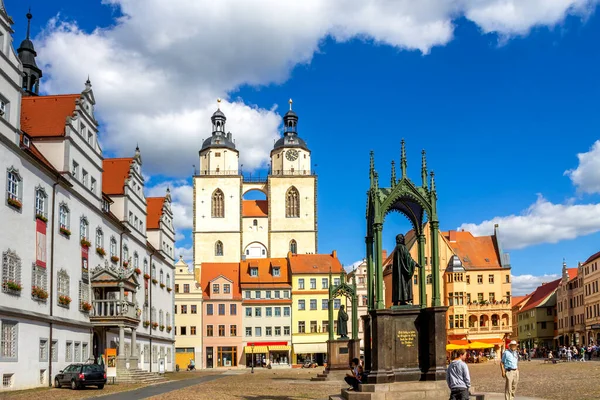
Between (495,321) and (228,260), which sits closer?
(495,321)

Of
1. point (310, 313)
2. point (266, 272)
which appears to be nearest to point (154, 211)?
point (266, 272)

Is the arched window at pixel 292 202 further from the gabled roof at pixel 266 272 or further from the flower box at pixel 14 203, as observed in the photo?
the flower box at pixel 14 203

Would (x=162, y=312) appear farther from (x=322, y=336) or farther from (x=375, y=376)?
(x=375, y=376)

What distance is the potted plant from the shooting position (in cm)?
3088

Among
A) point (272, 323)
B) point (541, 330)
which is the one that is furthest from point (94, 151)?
point (541, 330)

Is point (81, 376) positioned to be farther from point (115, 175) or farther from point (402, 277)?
point (115, 175)

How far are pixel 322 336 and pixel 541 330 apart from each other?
47.4m

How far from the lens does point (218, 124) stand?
122 meters

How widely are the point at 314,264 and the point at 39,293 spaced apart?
197 feet

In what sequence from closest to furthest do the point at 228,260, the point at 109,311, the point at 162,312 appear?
the point at 109,311
the point at 162,312
the point at 228,260

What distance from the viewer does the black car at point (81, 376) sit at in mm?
33938

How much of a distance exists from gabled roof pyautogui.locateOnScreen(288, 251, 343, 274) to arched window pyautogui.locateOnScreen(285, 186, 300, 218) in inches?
693

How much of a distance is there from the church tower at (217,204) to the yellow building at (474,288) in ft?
96.3

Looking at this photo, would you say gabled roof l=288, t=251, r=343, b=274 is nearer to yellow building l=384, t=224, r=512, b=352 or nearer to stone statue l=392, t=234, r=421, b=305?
yellow building l=384, t=224, r=512, b=352
